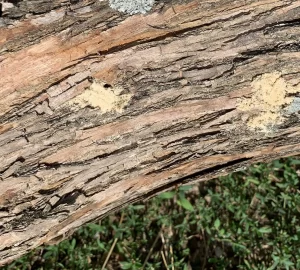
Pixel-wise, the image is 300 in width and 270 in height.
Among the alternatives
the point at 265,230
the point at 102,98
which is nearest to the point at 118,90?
the point at 102,98

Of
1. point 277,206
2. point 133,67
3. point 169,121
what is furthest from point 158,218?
point 133,67

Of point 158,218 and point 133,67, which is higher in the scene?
point 133,67

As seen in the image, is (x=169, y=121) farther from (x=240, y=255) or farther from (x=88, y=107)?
(x=240, y=255)

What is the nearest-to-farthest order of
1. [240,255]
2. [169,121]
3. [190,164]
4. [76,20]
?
[76,20] → [169,121] → [190,164] → [240,255]

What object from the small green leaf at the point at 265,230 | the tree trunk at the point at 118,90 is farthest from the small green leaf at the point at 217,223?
the tree trunk at the point at 118,90

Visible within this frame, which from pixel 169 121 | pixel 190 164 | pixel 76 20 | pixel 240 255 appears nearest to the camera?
pixel 76 20

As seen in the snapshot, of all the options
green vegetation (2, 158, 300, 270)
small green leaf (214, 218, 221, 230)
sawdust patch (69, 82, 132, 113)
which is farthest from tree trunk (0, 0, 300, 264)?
small green leaf (214, 218, 221, 230)

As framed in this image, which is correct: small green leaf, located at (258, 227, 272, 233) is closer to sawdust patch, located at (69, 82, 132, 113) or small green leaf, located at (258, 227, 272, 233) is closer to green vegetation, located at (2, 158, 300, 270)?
green vegetation, located at (2, 158, 300, 270)

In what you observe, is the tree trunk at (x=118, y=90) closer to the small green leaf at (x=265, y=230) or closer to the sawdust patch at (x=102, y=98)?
the sawdust patch at (x=102, y=98)

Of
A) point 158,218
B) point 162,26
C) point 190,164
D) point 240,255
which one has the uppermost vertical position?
point 162,26

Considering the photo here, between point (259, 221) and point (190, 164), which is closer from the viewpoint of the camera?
point (190, 164)
